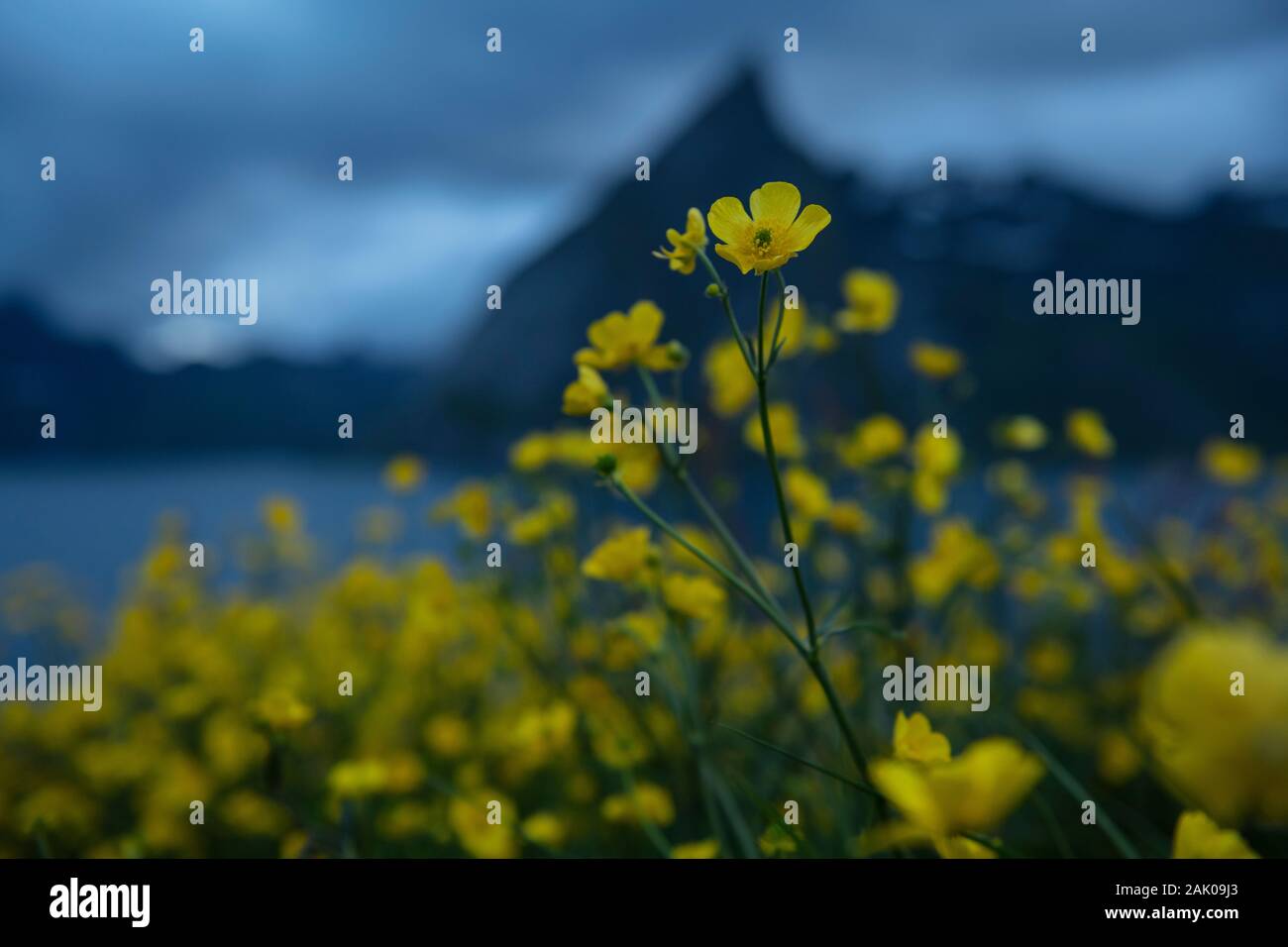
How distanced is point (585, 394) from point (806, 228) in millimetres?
217

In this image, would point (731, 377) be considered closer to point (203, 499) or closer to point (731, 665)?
point (731, 665)

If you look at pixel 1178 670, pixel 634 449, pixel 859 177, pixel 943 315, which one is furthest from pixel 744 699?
pixel 943 315

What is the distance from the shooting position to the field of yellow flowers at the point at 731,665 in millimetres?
548

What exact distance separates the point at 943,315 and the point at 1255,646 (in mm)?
2352

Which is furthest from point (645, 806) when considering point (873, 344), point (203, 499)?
point (203, 499)

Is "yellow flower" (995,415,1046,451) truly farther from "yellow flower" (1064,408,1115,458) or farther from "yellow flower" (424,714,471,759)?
"yellow flower" (424,714,471,759)

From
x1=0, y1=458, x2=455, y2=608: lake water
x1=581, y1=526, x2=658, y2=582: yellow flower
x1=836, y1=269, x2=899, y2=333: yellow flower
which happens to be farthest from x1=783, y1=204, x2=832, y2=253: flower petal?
x1=0, y1=458, x2=455, y2=608: lake water

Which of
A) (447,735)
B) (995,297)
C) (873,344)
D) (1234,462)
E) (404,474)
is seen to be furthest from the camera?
(995,297)

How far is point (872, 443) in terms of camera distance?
1.04 metres

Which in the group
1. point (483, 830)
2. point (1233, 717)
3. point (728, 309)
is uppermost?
point (728, 309)

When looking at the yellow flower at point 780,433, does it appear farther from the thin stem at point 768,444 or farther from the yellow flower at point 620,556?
the thin stem at point 768,444

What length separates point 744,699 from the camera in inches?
57.6

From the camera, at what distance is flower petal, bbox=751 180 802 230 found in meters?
0.53
